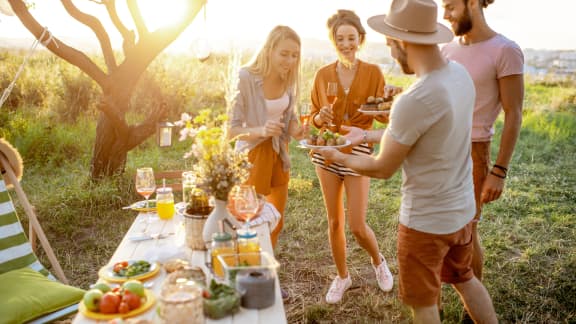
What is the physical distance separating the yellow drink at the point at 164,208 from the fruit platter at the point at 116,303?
95 centimetres

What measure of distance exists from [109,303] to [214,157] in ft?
2.38

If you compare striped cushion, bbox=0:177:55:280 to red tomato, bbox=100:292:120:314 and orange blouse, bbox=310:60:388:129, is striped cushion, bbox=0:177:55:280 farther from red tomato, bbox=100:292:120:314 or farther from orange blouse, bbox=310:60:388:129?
orange blouse, bbox=310:60:388:129

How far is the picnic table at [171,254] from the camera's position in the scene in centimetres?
168

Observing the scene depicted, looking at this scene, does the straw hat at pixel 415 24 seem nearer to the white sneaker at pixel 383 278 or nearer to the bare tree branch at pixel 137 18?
the white sneaker at pixel 383 278

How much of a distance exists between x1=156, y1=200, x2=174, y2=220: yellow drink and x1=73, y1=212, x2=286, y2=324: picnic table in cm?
4

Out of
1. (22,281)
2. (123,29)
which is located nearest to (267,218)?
(22,281)

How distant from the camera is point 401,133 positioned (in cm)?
208

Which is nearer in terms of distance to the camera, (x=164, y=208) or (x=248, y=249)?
(x=248, y=249)

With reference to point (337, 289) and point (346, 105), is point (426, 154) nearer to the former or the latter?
point (346, 105)

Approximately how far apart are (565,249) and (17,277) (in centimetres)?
450

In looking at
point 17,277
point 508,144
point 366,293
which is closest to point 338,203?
point 366,293

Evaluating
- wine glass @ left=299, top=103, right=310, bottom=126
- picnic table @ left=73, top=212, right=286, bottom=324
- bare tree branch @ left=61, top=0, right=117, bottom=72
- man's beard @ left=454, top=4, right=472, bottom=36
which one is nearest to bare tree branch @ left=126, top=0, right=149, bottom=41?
bare tree branch @ left=61, top=0, right=117, bottom=72

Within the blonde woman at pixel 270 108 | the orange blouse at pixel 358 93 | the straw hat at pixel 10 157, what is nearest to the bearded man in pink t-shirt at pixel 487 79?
the orange blouse at pixel 358 93

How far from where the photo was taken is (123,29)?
589cm
